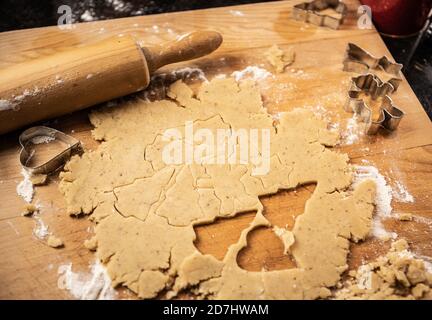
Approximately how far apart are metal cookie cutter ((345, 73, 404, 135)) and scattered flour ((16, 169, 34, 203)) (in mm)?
1067

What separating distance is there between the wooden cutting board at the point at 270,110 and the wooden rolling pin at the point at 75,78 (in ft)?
0.31

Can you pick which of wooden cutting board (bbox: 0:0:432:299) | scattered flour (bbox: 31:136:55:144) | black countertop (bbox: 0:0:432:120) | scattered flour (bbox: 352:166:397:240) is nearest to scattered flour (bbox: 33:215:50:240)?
wooden cutting board (bbox: 0:0:432:299)

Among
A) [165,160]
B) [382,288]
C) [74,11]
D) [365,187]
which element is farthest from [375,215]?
[74,11]

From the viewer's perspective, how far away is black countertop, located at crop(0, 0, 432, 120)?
1754 mm

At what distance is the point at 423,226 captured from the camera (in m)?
1.23

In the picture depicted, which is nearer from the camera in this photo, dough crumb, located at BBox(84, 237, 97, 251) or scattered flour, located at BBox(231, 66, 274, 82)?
dough crumb, located at BBox(84, 237, 97, 251)

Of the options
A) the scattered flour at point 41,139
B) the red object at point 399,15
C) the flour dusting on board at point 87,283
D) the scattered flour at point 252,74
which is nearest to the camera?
the flour dusting on board at point 87,283

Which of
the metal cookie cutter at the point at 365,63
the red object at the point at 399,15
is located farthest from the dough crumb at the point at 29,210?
the red object at the point at 399,15

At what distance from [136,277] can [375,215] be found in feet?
2.33

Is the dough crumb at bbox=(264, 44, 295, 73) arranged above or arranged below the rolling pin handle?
below

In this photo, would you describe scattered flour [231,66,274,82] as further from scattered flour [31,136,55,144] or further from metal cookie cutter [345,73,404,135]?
scattered flour [31,136,55,144]

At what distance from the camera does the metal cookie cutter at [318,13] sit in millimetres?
1696

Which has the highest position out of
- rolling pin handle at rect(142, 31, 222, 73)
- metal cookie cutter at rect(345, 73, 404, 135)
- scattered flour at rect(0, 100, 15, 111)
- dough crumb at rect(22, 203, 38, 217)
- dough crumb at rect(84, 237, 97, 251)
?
rolling pin handle at rect(142, 31, 222, 73)

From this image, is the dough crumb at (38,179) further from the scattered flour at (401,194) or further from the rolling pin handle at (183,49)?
the scattered flour at (401,194)
